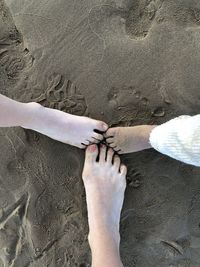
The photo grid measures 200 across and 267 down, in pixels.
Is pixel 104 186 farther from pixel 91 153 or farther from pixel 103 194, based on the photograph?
pixel 91 153

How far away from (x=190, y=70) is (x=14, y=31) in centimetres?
Result: 76

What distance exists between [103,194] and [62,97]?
0.44 meters

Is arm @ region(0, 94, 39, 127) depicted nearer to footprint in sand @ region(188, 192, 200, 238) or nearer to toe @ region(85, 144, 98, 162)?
toe @ region(85, 144, 98, 162)

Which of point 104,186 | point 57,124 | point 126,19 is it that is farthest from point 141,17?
point 104,186

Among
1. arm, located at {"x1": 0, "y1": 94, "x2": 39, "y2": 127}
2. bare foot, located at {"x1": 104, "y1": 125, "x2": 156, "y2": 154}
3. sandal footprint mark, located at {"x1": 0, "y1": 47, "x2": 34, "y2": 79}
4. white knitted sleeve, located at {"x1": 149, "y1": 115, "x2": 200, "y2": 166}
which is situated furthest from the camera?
sandal footprint mark, located at {"x1": 0, "y1": 47, "x2": 34, "y2": 79}

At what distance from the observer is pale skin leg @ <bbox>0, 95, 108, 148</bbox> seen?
152 cm

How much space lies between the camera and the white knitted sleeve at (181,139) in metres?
1.30

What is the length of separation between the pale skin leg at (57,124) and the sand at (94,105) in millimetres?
66

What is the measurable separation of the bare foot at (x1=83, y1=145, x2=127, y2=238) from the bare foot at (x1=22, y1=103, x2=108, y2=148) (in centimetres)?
6

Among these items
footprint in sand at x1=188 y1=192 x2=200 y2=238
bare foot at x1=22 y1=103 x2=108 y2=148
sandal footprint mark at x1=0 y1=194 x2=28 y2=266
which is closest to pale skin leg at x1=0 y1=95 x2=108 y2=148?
bare foot at x1=22 y1=103 x2=108 y2=148

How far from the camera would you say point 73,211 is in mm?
1694

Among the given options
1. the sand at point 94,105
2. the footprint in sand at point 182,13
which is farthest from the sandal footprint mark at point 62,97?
the footprint in sand at point 182,13

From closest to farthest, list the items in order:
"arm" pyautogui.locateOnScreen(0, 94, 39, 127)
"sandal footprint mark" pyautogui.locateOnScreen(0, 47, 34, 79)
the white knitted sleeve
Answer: the white knitted sleeve → "arm" pyautogui.locateOnScreen(0, 94, 39, 127) → "sandal footprint mark" pyautogui.locateOnScreen(0, 47, 34, 79)

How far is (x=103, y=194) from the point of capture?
1.66 m
